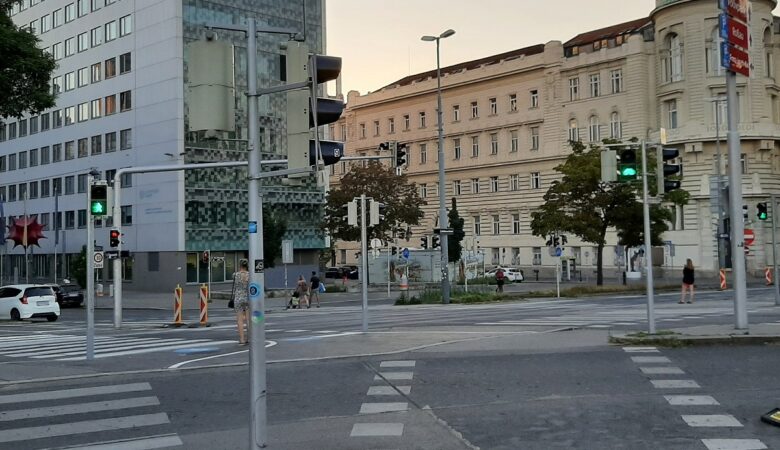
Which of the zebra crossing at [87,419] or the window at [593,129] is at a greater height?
the window at [593,129]

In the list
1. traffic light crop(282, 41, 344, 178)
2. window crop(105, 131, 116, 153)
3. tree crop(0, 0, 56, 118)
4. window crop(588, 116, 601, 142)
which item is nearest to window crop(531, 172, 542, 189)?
window crop(588, 116, 601, 142)

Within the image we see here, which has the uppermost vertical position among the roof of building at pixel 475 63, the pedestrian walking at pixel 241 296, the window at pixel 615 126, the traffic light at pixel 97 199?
the roof of building at pixel 475 63

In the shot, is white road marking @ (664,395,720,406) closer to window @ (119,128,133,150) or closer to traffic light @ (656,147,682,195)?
traffic light @ (656,147,682,195)

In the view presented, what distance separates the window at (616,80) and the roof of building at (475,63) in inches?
381

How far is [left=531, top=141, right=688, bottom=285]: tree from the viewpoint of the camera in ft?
159

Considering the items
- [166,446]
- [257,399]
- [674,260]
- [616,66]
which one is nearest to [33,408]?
[166,446]

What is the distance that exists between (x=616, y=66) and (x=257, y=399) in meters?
71.7

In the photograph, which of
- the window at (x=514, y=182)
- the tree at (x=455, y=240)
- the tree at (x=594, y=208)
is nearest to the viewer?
the tree at (x=594, y=208)

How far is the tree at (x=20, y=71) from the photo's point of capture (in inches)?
1228

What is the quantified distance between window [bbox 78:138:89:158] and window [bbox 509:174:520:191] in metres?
38.7

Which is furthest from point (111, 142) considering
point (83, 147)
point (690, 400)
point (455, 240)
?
point (690, 400)

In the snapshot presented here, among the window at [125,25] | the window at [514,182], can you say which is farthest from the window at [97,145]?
the window at [514,182]

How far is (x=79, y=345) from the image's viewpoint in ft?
64.5

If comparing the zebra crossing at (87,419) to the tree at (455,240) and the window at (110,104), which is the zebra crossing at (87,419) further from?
the window at (110,104)
